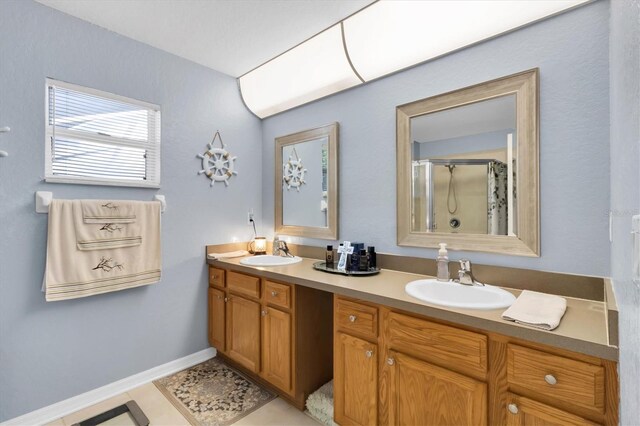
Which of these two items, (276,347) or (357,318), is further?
(276,347)

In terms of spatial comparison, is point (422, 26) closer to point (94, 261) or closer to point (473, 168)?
point (473, 168)

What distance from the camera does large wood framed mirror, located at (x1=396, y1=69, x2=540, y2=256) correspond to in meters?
1.50

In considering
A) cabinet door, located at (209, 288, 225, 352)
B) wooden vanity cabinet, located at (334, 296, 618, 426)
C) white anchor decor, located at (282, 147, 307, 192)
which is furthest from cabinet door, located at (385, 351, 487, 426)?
white anchor decor, located at (282, 147, 307, 192)

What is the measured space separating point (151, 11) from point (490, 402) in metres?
2.68

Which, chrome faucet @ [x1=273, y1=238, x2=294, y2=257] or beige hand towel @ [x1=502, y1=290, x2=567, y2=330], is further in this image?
chrome faucet @ [x1=273, y1=238, x2=294, y2=257]

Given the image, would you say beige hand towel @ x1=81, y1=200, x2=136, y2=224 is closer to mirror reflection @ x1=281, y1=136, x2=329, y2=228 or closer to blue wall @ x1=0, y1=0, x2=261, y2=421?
blue wall @ x1=0, y1=0, x2=261, y2=421

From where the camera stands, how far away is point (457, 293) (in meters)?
1.58

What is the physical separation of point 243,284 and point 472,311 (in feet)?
5.07

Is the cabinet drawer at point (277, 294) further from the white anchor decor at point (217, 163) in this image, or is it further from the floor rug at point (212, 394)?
the white anchor decor at point (217, 163)

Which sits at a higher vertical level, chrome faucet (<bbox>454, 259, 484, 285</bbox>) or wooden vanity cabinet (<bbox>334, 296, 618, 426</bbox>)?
chrome faucet (<bbox>454, 259, 484, 285</bbox>)

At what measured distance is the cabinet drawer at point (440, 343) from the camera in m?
1.17

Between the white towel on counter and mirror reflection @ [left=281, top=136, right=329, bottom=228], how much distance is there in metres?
1.04

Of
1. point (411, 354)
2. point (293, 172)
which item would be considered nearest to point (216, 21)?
point (293, 172)

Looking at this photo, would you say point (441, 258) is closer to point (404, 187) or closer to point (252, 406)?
point (404, 187)
